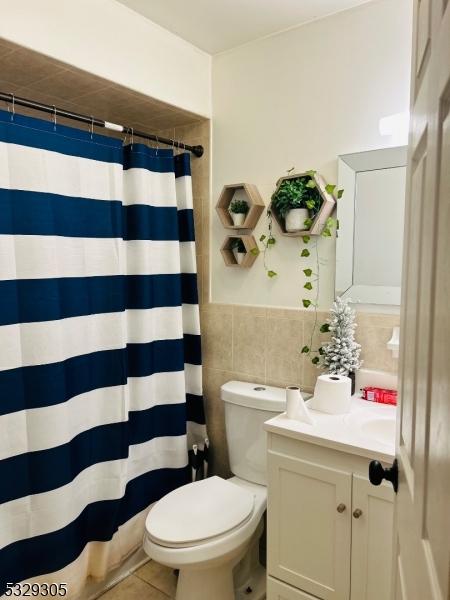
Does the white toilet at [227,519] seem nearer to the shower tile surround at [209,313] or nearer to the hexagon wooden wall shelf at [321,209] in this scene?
the shower tile surround at [209,313]

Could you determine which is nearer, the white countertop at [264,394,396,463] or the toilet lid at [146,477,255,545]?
the white countertop at [264,394,396,463]

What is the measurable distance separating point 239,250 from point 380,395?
930 millimetres

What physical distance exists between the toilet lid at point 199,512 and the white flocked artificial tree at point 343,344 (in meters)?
0.63

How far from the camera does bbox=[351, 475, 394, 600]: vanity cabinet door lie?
1363 millimetres

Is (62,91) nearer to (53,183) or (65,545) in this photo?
(53,183)

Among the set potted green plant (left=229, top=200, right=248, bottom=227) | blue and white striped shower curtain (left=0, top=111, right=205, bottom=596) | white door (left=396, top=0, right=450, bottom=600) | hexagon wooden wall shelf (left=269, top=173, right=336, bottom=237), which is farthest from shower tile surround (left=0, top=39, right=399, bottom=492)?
white door (left=396, top=0, right=450, bottom=600)

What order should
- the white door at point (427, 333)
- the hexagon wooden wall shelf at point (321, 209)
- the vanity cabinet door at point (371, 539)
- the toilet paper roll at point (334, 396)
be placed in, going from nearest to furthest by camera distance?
1. the white door at point (427, 333)
2. the vanity cabinet door at point (371, 539)
3. the toilet paper roll at point (334, 396)
4. the hexagon wooden wall shelf at point (321, 209)

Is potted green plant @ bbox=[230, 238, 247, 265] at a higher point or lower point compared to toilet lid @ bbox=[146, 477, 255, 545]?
higher

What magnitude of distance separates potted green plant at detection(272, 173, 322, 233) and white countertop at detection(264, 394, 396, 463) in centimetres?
80

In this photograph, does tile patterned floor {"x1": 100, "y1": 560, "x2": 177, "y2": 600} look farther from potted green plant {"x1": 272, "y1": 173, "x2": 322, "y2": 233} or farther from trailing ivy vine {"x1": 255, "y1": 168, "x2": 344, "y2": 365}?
potted green plant {"x1": 272, "y1": 173, "x2": 322, "y2": 233}

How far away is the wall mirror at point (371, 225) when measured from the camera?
179cm

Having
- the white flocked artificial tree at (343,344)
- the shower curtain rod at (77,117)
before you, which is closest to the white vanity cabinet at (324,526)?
the white flocked artificial tree at (343,344)

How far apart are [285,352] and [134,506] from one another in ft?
3.27

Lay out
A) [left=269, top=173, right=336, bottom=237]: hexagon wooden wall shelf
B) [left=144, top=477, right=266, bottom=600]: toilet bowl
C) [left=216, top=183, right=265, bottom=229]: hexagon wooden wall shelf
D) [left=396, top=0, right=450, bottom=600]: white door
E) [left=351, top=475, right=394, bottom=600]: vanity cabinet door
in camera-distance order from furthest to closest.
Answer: [left=216, top=183, right=265, bottom=229]: hexagon wooden wall shelf
[left=269, top=173, right=336, bottom=237]: hexagon wooden wall shelf
[left=144, top=477, right=266, bottom=600]: toilet bowl
[left=351, top=475, right=394, bottom=600]: vanity cabinet door
[left=396, top=0, right=450, bottom=600]: white door
